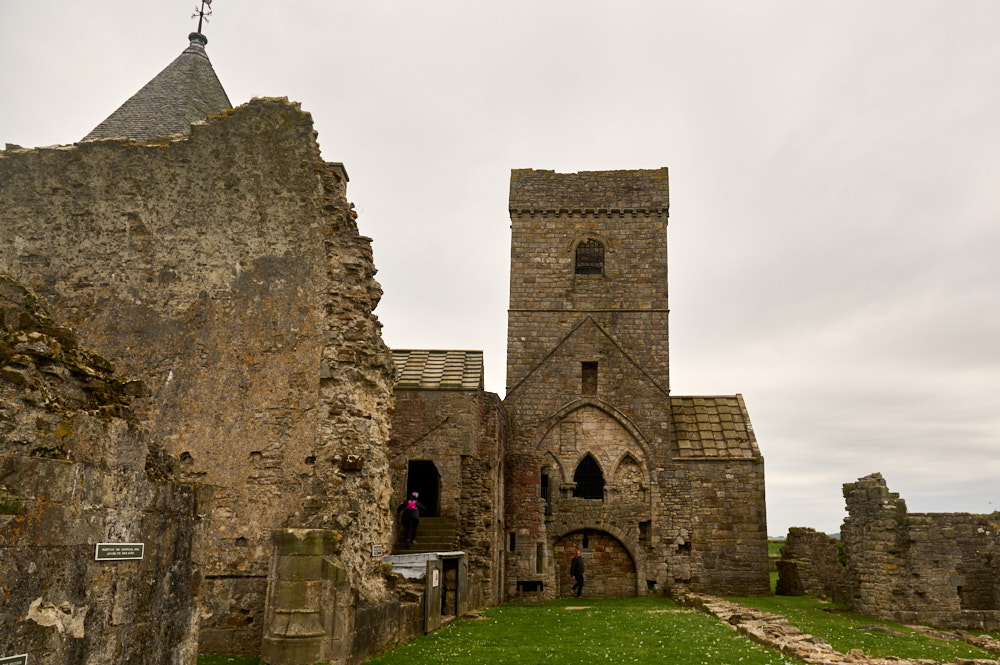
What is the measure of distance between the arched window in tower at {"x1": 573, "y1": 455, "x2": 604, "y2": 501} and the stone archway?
1047mm

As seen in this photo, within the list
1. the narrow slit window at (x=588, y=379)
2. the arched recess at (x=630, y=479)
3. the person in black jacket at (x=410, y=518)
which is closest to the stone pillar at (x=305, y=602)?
the person in black jacket at (x=410, y=518)

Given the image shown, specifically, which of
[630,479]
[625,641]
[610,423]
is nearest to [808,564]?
[630,479]

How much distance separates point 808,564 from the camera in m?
22.9

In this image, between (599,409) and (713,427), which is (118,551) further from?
(713,427)

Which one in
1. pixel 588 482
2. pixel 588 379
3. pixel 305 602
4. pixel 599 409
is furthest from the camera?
pixel 588 379

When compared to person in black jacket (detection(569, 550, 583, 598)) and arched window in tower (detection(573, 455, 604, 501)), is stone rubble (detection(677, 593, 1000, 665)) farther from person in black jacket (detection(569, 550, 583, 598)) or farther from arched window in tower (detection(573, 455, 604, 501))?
arched window in tower (detection(573, 455, 604, 501))

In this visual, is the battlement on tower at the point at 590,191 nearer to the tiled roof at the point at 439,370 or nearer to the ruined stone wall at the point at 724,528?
the tiled roof at the point at 439,370

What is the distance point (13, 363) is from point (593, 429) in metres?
19.4

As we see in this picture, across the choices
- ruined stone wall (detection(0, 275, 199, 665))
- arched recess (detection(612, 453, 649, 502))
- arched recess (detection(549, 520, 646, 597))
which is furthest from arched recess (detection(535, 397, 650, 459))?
ruined stone wall (detection(0, 275, 199, 665))

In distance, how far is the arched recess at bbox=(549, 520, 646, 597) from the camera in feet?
70.2

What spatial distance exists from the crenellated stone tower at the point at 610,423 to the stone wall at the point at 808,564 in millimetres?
2207

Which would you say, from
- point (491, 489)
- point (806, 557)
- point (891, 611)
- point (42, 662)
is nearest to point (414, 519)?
point (491, 489)

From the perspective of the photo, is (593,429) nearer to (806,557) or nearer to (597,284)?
(597,284)

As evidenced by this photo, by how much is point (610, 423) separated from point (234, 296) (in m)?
15.0
